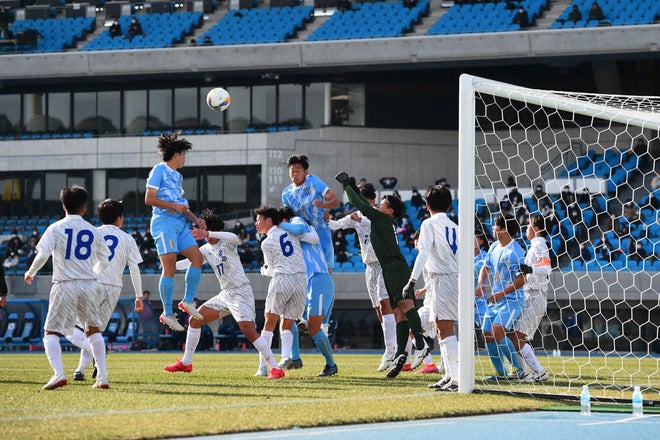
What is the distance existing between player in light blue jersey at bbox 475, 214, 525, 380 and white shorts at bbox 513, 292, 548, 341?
4.8 inches

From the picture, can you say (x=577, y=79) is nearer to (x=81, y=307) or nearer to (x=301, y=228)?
(x=301, y=228)

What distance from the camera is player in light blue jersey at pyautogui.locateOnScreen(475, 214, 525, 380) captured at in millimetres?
12531

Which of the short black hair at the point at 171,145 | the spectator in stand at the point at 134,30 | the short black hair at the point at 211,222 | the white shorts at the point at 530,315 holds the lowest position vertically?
the white shorts at the point at 530,315

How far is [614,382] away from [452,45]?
22.0 meters

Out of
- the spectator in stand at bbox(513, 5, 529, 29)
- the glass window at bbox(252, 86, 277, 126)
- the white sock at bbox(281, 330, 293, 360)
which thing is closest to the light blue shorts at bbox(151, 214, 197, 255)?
the white sock at bbox(281, 330, 293, 360)

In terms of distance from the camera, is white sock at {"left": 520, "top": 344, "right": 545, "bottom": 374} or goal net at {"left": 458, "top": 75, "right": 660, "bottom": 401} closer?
goal net at {"left": 458, "top": 75, "right": 660, "bottom": 401}

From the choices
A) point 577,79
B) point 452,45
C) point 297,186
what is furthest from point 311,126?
point 297,186

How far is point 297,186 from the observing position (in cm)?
1351

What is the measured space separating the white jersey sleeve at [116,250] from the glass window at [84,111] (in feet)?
91.9

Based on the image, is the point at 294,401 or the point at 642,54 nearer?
the point at 294,401

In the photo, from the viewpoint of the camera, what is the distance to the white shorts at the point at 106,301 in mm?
10812

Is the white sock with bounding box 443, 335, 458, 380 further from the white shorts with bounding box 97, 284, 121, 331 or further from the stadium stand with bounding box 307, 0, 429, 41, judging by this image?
the stadium stand with bounding box 307, 0, 429, 41

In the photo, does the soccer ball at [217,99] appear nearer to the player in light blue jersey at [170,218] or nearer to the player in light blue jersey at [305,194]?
the player in light blue jersey at [305,194]

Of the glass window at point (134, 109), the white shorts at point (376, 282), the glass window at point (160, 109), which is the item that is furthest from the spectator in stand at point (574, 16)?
the white shorts at point (376, 282)
